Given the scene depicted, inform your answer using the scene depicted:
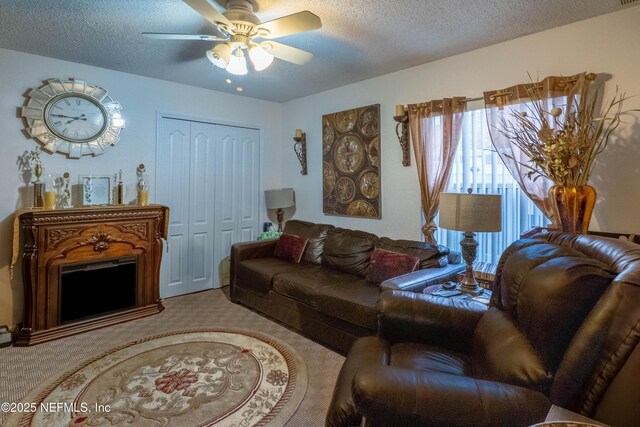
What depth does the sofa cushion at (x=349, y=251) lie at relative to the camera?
322cm

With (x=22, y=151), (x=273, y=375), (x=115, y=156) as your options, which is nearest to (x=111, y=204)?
(x=115, y=156)

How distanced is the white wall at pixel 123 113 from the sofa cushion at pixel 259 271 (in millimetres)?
1446

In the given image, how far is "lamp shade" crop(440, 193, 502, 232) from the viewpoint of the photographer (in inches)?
82.9

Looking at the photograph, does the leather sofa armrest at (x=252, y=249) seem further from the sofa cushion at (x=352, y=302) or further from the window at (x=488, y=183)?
the window at (x=488, y=183)

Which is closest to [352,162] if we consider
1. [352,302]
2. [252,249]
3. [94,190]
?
[252,249]

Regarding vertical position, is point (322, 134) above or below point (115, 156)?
above

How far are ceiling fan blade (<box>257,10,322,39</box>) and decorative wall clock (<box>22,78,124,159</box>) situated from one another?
2.23 meters

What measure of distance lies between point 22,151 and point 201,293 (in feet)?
7.60

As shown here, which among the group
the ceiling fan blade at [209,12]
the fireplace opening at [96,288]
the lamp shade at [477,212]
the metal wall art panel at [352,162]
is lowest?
the fireplace opening at [96,288]

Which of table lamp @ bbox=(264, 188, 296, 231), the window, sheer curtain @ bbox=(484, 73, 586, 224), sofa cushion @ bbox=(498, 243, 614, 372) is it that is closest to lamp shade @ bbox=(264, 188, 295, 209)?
table lamp @ bbox=(264, 188, 296, 231)

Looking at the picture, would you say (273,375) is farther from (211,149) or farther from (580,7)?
(580,7)

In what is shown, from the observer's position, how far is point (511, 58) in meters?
2.64

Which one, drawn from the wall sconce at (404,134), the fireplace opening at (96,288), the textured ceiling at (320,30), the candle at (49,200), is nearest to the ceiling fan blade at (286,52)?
the textured ceiling at (320,30)

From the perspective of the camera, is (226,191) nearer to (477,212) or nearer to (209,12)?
(209,12)
